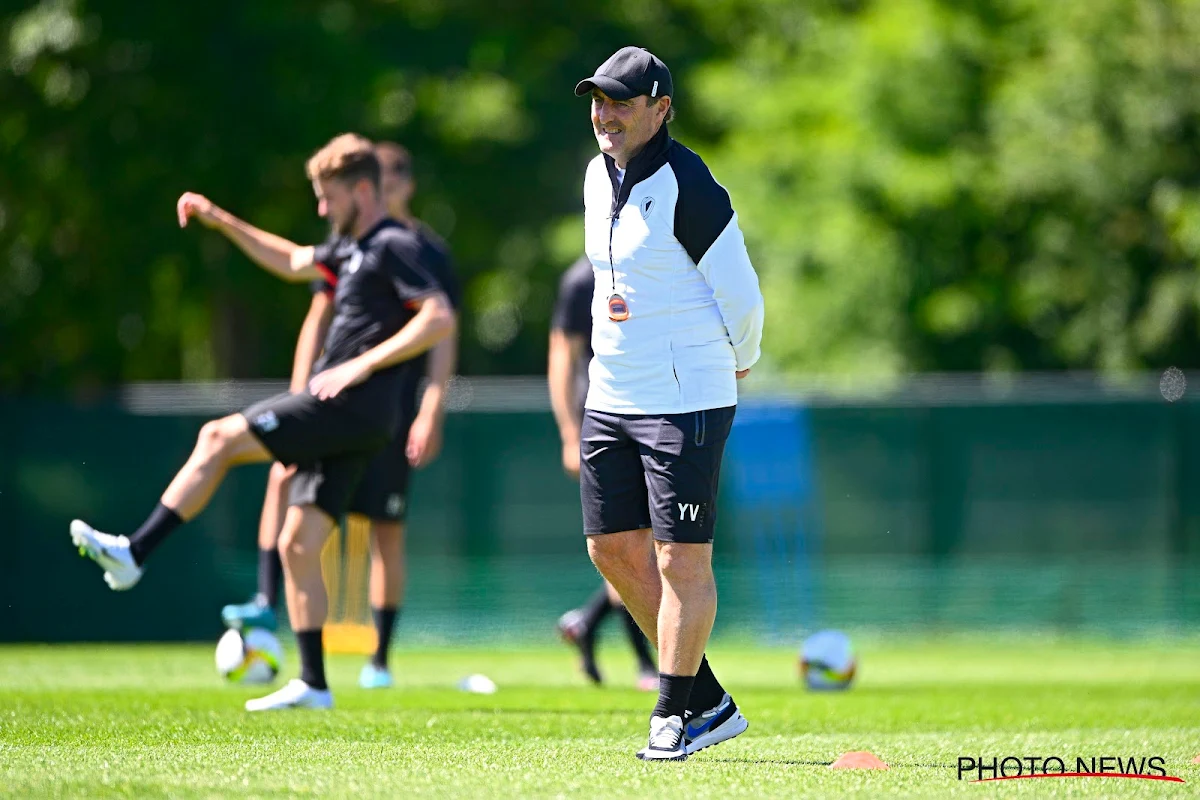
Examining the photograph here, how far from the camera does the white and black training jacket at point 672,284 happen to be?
563cm

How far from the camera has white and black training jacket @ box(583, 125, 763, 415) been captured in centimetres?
563

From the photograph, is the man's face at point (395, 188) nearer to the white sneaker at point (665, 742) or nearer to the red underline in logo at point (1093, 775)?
the white sneaker at point (665, 742)

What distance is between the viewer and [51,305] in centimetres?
2109

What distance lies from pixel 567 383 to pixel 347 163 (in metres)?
2.12

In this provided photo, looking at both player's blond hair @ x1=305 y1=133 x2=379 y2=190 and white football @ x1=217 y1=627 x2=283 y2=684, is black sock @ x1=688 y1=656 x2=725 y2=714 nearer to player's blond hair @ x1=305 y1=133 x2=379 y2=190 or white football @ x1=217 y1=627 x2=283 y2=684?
player's blond hair @ x1=305 y1=133 x2=379 y2=190

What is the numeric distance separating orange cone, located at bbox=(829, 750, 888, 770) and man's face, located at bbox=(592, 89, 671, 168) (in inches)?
80.1

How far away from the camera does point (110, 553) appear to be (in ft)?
22.2

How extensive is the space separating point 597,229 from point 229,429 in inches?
82.3

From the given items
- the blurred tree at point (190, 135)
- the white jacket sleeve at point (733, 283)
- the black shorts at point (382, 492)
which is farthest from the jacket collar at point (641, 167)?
the blurred tree at point (190, 135)

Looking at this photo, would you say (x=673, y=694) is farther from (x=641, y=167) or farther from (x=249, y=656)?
(x=249, y=656)

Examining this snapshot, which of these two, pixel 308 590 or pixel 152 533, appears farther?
pixel 308 590

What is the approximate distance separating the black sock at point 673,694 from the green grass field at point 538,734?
20 cm

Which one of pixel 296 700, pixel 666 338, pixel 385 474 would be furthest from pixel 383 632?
pixel 666 338

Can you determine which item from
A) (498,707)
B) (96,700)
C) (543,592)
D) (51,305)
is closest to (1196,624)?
(543,592)
